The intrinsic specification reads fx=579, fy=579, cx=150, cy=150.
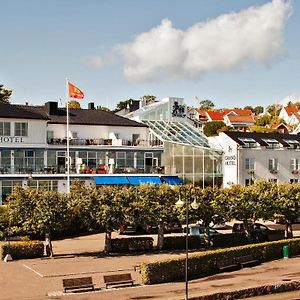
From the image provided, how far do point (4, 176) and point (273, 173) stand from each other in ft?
99.9

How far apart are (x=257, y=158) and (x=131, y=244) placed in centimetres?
2749

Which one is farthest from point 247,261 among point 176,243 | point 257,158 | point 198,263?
point 257,158

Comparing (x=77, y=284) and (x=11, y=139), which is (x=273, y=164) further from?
(x=77, y=284)

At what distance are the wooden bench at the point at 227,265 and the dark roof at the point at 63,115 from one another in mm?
29640

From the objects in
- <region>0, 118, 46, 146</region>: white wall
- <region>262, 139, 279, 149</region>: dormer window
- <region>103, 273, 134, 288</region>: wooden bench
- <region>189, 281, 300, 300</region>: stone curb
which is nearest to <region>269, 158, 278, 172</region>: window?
<region>262, 139, 279, 149</region>: dormer window

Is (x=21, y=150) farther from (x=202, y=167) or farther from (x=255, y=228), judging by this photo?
(x=255, y=228)

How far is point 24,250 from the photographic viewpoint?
3994cm

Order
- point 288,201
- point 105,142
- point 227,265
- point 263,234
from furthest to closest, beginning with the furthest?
point 105,142
point 263,234
point 288,201
point 227,265

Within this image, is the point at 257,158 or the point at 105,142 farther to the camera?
the point at 257,158

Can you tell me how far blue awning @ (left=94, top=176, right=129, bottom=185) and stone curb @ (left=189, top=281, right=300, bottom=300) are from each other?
2976cm

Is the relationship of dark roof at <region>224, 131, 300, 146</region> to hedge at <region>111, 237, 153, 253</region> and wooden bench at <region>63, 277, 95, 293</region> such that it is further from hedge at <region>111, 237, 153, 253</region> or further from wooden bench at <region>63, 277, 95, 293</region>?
wooden bench at <region>63, 277, 95, 293</region>

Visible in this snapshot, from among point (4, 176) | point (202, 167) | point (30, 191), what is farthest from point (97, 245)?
point (202, 167)

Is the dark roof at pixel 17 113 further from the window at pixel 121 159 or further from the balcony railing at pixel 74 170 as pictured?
the window at pixel 121 159

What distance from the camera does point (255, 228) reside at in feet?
165
